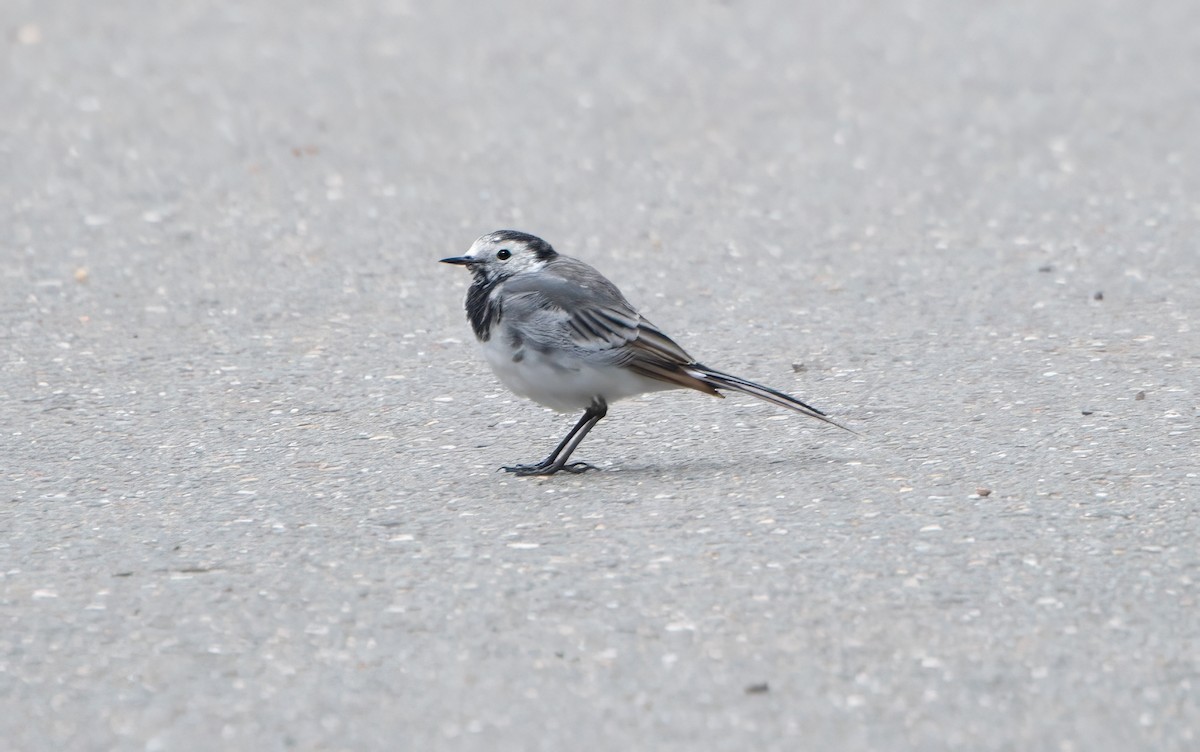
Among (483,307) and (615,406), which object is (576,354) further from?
(615,406)

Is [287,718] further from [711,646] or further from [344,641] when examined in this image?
[711,646]

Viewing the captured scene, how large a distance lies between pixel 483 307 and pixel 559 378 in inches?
17.1

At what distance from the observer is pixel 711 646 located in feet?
15.0

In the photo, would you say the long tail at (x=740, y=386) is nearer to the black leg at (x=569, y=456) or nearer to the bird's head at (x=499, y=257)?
the black leg at (x=569, y=456)

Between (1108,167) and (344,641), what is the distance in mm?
7472

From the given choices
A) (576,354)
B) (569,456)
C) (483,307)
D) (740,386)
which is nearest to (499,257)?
(483,307)

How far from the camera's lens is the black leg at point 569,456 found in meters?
6.12

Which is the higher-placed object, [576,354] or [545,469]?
[576,354]

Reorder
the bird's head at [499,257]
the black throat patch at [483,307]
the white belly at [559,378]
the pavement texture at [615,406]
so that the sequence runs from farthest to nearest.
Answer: the bird's head at [499,257], the black throat patch at [483,307], the white belly at [559,378], the pavement texture at [615,406]

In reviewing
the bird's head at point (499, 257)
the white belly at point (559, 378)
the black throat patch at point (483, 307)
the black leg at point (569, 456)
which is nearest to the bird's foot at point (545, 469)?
the black leg at point (569, 456)

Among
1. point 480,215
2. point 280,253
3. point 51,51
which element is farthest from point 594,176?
point 51,51

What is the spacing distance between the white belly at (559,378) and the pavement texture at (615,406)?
0.31 m

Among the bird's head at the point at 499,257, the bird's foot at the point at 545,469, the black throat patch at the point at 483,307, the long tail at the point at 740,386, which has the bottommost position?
the bird's foot at the point at 545,469

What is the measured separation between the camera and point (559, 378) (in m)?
6.06
